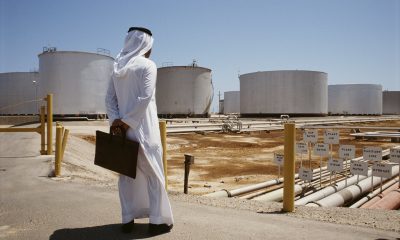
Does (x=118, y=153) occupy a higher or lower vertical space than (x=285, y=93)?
lower

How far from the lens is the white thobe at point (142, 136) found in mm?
2688

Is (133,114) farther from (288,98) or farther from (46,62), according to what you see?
(288,98)

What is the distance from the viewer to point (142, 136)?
8.87 feet

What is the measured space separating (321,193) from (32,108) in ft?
122

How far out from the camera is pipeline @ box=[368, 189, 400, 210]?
450 centimetres

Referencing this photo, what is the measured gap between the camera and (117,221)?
3.14 metres

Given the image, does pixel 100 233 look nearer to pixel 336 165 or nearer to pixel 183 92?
pixel 336 165

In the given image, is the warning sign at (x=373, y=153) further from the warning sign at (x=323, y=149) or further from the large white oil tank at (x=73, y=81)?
the large white oil tank at (x=73, y=81)

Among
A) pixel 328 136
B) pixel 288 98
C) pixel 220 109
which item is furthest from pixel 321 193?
pixel 220 109

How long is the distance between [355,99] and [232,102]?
24.6m

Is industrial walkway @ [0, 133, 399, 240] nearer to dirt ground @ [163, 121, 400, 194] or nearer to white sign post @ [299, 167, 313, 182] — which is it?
white sign post @ [299, 167, 313, 182]

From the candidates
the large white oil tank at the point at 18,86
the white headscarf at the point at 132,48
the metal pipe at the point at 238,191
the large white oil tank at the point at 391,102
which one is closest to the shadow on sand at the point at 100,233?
the white headscarf at the point at 132,48

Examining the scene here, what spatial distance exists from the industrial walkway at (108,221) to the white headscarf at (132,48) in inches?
54.3

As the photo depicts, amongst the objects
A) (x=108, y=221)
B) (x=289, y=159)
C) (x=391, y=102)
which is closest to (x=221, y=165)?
(x=289, y=159)
